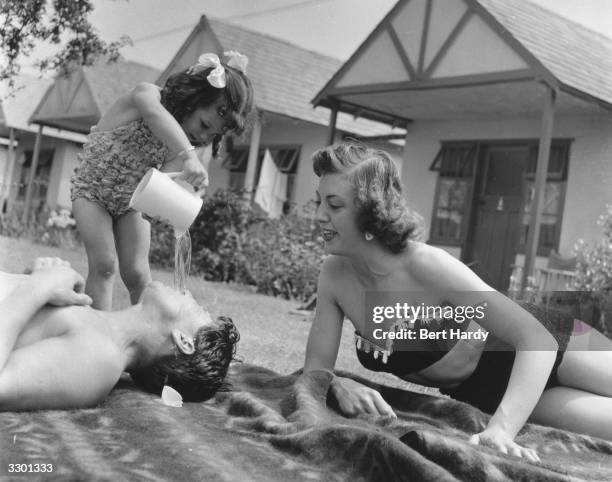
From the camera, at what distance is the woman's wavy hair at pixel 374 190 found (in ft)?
5.77

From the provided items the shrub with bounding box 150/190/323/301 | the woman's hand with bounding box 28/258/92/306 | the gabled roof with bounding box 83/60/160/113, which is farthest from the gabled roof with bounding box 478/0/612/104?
the woman's hand with bounding box 28/258/92/306

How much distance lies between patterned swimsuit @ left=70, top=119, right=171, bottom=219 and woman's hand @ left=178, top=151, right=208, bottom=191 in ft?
1.00

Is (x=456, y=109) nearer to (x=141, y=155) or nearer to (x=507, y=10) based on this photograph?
(x=507, y=10)

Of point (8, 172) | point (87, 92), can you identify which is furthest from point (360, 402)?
point (87, 92)

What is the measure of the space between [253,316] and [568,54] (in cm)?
289

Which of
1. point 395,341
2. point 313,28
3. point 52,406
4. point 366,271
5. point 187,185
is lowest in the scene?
point 52,406

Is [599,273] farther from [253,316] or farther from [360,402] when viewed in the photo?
[360,402]

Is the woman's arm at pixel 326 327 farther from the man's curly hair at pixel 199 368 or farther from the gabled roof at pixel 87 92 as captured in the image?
the gabled roof at pixel 87 92

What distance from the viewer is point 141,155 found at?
233 centimetres

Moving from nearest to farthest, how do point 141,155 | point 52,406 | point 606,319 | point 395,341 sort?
1. point 52,406
2. point 395,341
3. point 141,155
4. point 606,319

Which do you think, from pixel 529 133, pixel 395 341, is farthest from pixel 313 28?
pixel 529 133

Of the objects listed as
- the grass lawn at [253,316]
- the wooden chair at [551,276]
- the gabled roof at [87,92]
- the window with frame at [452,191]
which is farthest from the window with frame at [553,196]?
the gabled roof at [87,92]

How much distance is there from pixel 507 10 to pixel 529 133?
117 centimetres

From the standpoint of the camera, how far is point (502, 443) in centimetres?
149
